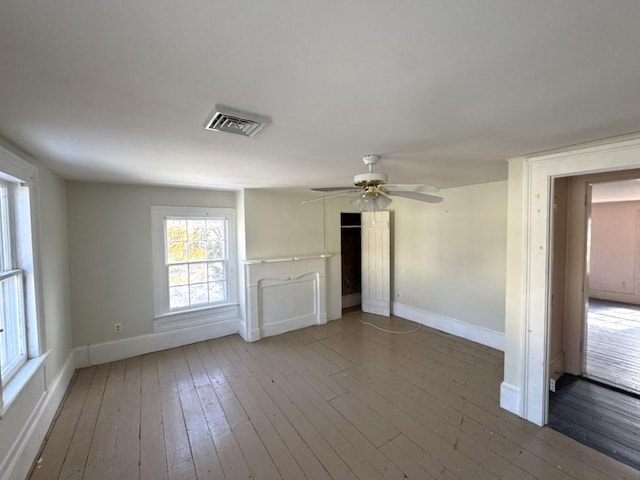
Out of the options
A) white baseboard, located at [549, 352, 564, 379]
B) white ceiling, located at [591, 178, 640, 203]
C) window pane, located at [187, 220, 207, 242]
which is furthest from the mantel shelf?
white ceiling, located at [591, 178, 640, 203]

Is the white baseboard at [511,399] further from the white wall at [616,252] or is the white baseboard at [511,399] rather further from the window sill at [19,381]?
the white wall at [616,252]

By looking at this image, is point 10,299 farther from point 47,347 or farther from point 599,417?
point 599,417

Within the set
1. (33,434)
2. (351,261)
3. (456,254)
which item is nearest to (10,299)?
(33,434)

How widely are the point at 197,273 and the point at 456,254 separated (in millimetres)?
3860

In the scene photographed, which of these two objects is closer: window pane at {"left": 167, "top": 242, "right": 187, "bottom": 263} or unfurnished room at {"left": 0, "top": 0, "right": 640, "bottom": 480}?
unfurnished room at {"left": 0, "top": 0, "right": 640, "bottom": 480}

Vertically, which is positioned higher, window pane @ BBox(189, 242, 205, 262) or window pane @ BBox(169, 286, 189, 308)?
window pane @ BBox(189, 242, 205, 262)

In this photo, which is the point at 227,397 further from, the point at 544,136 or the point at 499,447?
the point at 544,136

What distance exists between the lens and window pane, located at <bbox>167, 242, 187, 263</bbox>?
12.7 feet

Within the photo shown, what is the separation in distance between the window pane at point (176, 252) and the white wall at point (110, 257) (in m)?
0.24

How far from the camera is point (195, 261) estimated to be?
4.06 meters

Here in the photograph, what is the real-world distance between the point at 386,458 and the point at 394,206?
12.6 ft

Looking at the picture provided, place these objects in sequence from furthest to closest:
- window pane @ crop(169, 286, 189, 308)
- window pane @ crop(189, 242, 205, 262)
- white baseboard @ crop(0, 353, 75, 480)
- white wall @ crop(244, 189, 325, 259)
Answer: white wall @ crop(244, 189, 325, 259), window pane @ crop(189, 242, 205, 262), window pane @ crop(169, 286, 189, 308), white baseboard @ crop(0, 353, 75, 480)

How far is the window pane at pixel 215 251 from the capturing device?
418 centimetres

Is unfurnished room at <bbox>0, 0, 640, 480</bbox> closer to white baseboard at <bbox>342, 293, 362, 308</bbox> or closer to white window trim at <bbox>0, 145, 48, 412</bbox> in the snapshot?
white window trim at <bbox>0, 145, 48, 412</bbox>
